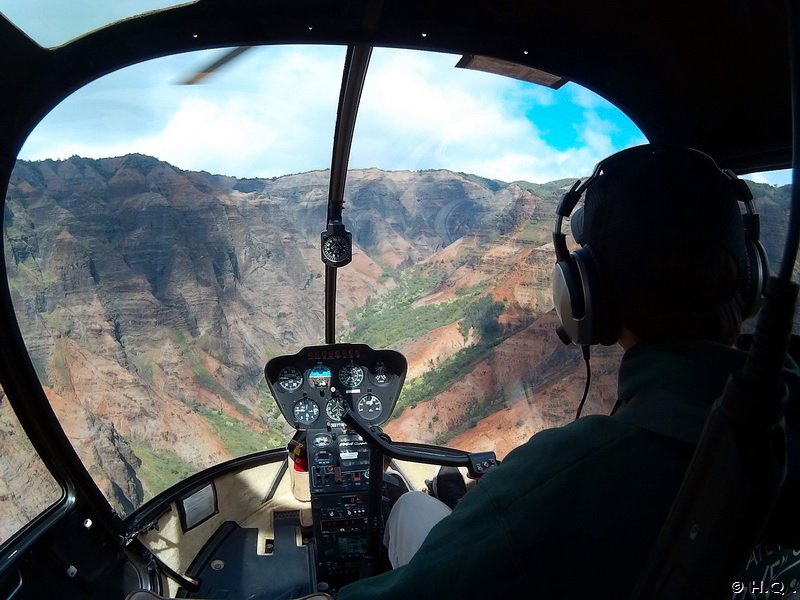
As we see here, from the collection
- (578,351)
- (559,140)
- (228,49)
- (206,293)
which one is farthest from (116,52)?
(578,351)

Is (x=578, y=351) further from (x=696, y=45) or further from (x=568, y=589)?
(x=568, y=589)

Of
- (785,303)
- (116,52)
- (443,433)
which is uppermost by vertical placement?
(116,52)

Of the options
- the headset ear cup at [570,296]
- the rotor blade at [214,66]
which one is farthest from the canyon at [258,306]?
the headset ear cup at [570,296]

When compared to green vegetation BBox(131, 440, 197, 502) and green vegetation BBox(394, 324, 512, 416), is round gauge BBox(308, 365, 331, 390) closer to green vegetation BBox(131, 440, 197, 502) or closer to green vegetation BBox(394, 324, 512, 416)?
green vegetation BBox(394, 324, 512, 416)

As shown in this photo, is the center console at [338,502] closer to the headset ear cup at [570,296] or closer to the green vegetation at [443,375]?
the green vegetation at [443,375]

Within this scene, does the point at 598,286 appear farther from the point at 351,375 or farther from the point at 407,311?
the point at 407,311

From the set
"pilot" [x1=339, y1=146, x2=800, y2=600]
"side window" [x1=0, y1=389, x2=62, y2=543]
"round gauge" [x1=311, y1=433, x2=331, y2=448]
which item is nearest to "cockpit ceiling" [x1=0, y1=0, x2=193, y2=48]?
"side window" [x1=0, y1=389, x2=62, y2=543]

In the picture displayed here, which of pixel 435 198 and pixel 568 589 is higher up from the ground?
pixel 435 198
